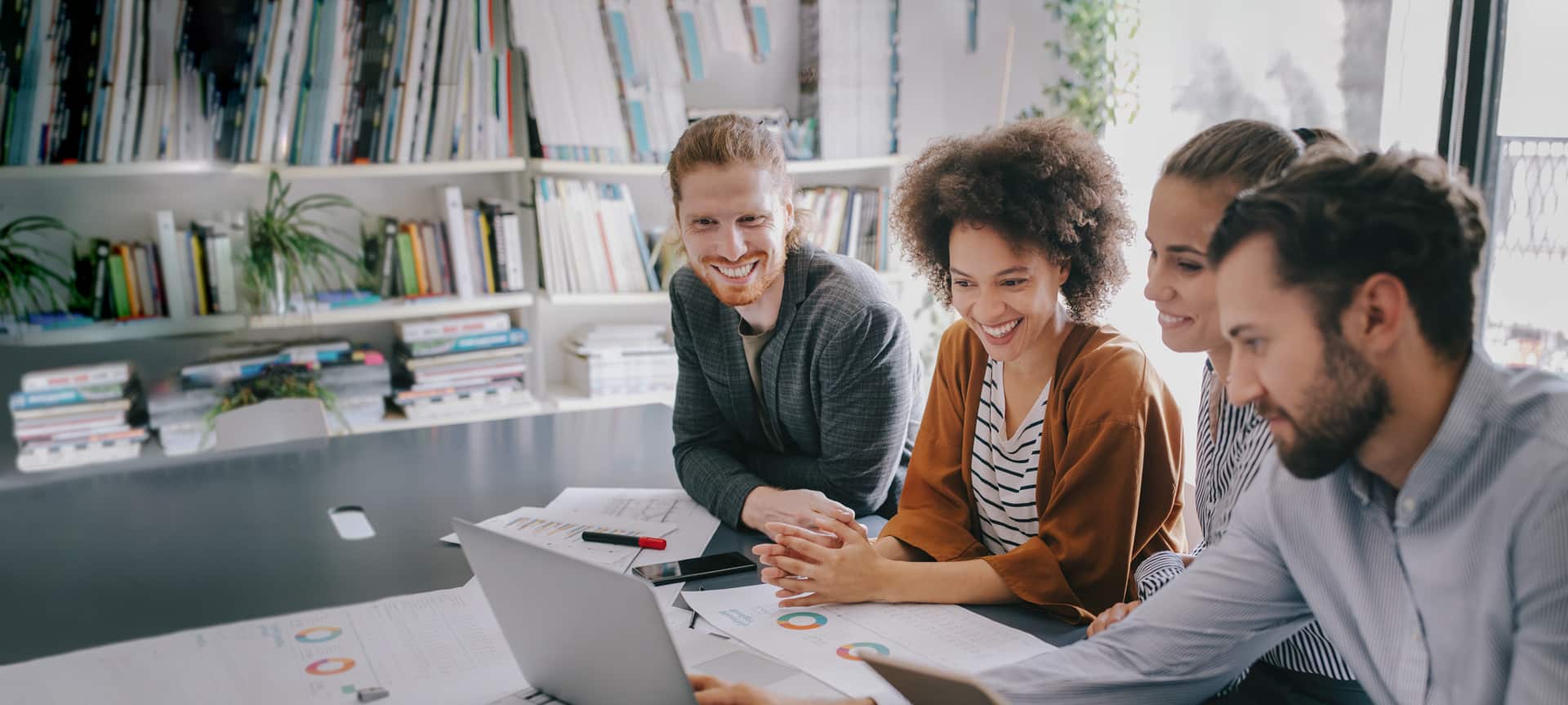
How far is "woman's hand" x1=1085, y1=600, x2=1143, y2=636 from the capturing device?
116cm

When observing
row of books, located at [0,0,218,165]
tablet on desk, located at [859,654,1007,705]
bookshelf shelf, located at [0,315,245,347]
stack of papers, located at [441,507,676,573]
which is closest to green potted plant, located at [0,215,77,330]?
bookshelf shelf, located at [0,315,245,347]

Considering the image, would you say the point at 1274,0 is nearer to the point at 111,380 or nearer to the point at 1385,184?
the point at 1385,184

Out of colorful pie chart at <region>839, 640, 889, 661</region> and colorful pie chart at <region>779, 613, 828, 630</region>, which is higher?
colorful pie chart at <region>839, 640, 889, 661</region>

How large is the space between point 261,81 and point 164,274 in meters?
0.59

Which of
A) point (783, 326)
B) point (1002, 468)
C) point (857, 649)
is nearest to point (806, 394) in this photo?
point (783, 326)

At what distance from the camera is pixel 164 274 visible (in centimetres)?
288

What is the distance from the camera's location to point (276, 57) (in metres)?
2.95

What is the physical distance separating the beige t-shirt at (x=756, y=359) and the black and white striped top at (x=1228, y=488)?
0.72 meters

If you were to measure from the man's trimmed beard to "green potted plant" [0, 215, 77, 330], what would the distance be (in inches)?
120

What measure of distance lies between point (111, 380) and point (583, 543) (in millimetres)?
2040

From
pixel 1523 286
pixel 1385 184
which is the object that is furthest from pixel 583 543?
pixel 1523 286

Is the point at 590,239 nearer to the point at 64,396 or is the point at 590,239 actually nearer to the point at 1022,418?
the point at 64,396

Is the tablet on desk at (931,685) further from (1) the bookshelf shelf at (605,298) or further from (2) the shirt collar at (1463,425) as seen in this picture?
(1) the bookshelf shelf at (605,298)

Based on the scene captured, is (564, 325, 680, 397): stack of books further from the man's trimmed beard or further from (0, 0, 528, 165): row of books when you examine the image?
the man's trimmed beard
